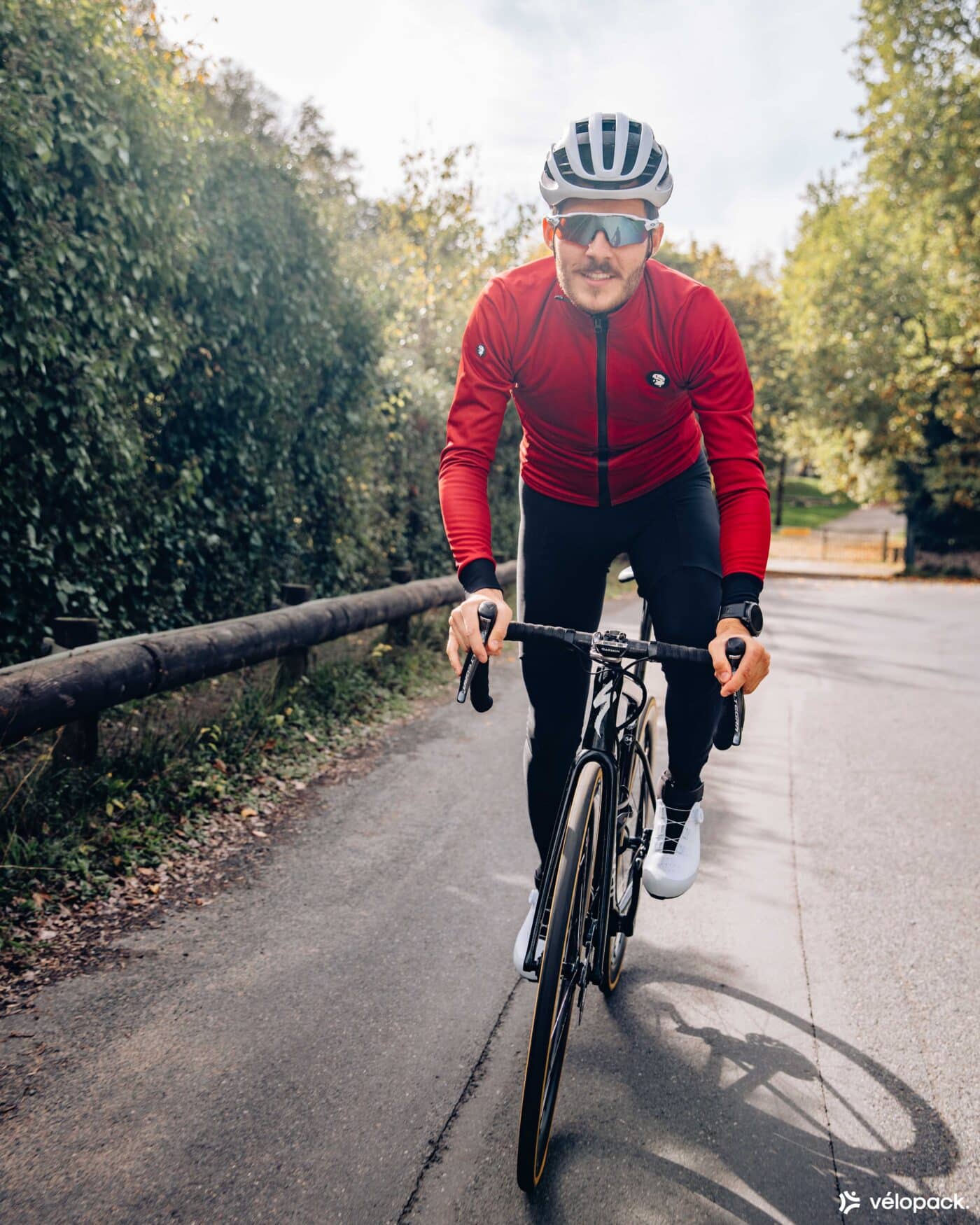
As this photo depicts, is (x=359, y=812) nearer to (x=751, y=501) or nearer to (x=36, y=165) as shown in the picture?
(x=751, y=501)

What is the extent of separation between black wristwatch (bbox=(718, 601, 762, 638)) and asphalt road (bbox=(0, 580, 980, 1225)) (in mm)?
1361

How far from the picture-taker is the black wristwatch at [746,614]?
2514mm

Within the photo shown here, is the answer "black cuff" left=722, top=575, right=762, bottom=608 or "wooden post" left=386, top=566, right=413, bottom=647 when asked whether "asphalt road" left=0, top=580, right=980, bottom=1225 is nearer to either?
"black cuff" left=722, top=575, right=762, bottom=608

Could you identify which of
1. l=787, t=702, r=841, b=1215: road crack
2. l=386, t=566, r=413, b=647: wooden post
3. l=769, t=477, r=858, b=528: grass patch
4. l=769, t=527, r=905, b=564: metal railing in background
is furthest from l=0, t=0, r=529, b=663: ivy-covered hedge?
l=769, t=477, r=858, b=528: grass patch

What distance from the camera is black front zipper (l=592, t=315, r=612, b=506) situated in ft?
9.65

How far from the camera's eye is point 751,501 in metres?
2.72

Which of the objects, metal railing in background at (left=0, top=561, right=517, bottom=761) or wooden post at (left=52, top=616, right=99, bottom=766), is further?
wooden post at (left=52, top=616, right=99, bottom=766)

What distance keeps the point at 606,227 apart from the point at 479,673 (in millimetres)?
1256

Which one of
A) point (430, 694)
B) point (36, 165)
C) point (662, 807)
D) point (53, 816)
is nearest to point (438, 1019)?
point (662, 807)

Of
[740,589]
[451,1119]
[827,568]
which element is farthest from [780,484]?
[451,1119]

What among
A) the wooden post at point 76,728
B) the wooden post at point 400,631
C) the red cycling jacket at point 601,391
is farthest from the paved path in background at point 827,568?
the red cycling jacket at point 601,391

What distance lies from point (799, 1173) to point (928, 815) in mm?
3560

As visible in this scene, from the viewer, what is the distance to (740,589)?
261cm

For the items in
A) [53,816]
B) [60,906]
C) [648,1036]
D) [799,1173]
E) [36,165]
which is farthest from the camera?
[36,165]
